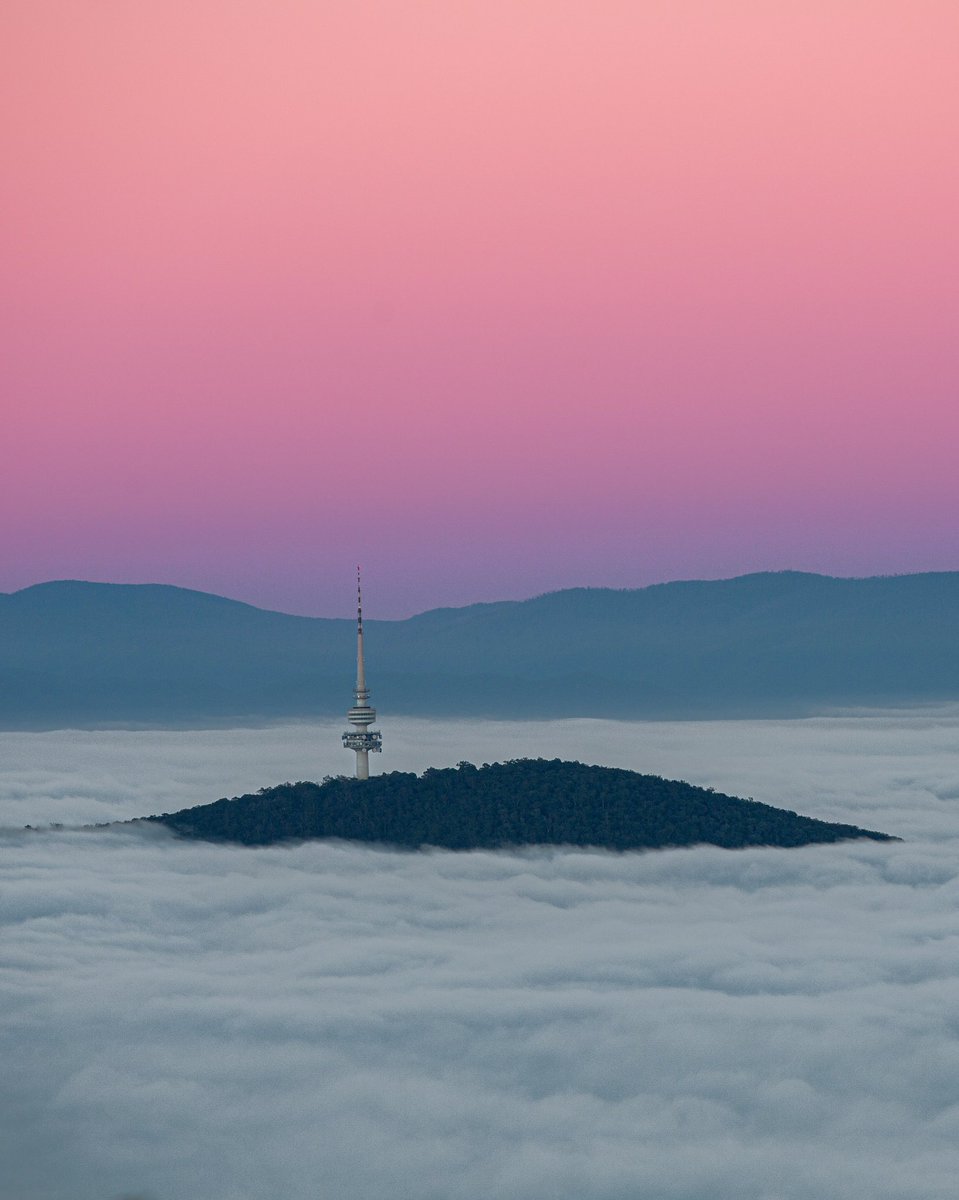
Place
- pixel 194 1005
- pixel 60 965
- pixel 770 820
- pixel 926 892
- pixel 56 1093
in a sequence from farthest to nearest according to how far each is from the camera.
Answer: pixel 926 892
pixel 770 820
pixel 60 965
pixel 194 1005
pixel 56 1093

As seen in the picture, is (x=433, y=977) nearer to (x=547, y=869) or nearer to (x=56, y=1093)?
(x=547, y=869)

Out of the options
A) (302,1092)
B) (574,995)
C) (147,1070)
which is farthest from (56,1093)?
(574,995)

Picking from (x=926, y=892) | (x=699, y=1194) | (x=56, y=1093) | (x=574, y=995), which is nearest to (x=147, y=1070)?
(x=56, y=1093)

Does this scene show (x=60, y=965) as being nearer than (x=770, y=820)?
Yes

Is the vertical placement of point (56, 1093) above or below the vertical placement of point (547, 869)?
below

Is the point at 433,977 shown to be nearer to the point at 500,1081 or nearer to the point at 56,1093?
the point at 500,1081

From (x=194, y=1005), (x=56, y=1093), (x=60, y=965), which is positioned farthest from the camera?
(x=60, y=965)
